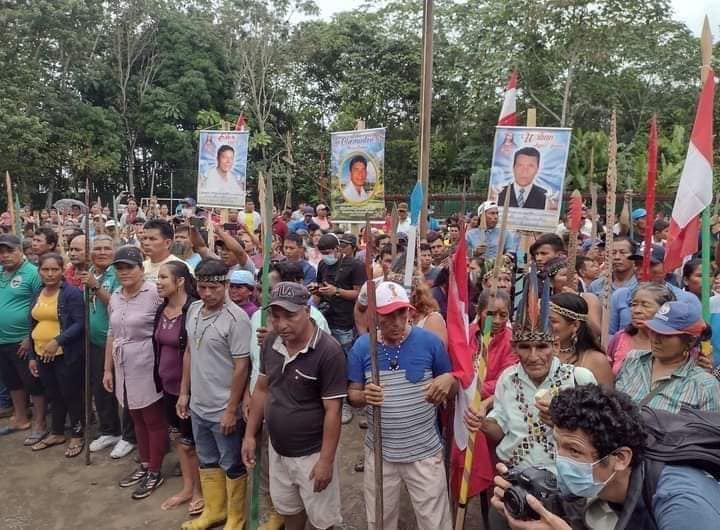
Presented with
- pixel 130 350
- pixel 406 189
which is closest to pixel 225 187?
pixel 130 350

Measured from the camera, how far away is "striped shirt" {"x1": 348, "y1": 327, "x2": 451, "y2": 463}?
2980 millimetres

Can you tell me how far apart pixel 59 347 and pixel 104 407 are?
70cm

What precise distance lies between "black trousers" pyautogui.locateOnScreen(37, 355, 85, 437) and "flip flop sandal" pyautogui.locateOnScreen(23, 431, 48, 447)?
0.39 feet

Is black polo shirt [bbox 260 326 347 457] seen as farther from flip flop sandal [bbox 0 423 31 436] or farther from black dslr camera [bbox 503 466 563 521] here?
flip flop sandal [bbox 0 423 31 436]

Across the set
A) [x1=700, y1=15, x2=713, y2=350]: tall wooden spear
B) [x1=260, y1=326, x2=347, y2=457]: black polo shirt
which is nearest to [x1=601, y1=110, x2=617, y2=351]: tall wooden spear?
[x1=700, y1=15, x2=713, y2=350]: tall wooden spear

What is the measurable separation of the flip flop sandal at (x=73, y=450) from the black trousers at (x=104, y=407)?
21 centimetres

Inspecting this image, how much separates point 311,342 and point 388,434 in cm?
64

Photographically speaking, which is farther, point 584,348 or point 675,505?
point 584,348

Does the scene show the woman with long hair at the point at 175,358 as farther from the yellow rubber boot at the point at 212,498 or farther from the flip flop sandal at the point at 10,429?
the flip flop sandal at the point at 10,429

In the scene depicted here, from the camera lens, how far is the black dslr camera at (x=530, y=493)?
1.79 meters

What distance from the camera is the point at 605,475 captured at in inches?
67.4

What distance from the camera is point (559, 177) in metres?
5.16

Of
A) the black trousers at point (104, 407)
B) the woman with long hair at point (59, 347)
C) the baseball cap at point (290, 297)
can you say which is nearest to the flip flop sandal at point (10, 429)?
the woman with long hair at point (59, 347)

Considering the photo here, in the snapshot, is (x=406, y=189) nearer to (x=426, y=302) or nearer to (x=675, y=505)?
(x=426, y=302)
